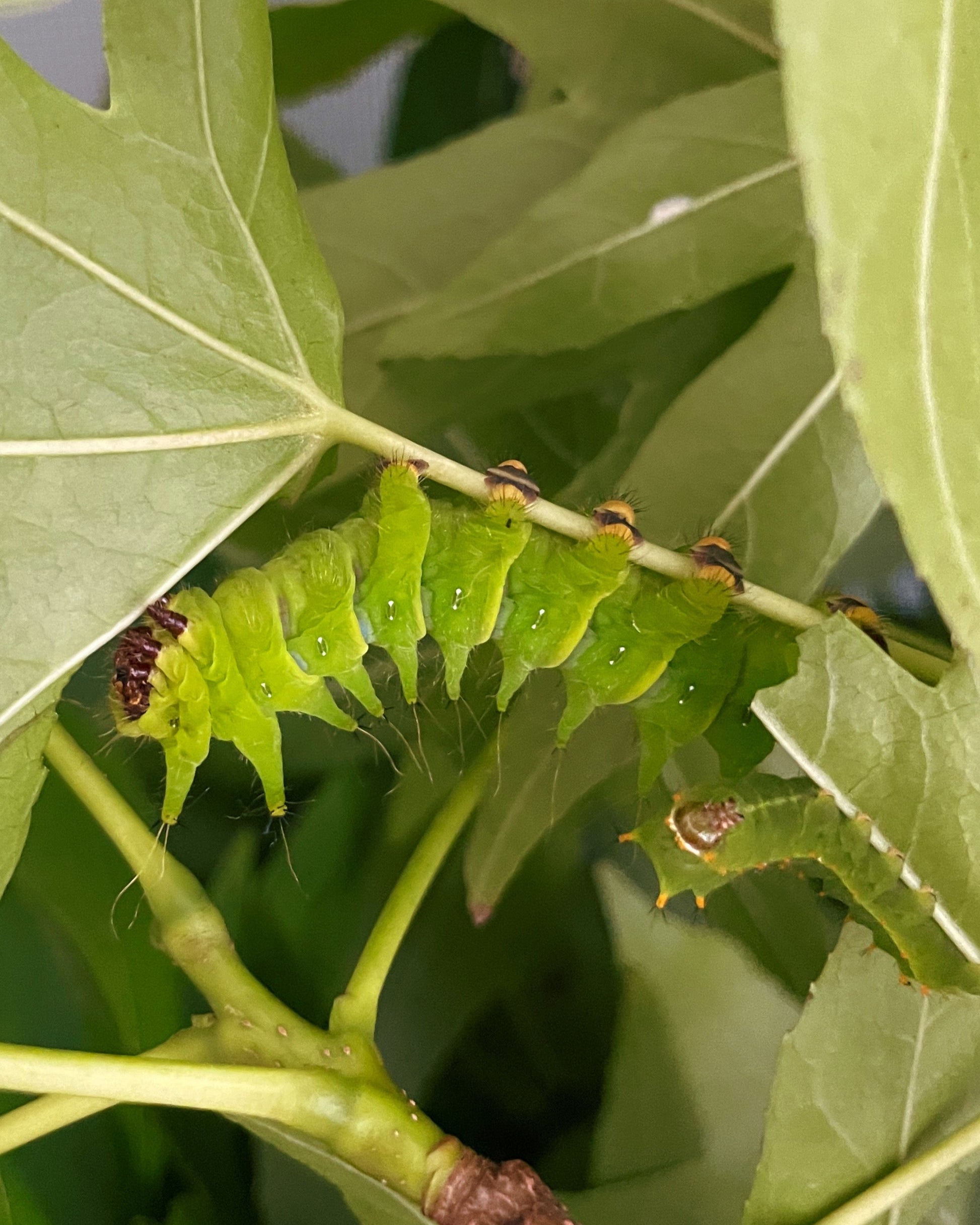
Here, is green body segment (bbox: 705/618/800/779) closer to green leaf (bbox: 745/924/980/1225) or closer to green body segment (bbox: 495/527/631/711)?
green body segment (bbox: 495/527/631/711)

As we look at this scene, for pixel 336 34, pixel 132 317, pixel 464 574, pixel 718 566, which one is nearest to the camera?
pixel 132 317

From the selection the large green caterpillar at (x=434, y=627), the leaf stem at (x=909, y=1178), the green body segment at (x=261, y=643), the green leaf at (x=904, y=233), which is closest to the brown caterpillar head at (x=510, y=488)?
the large green caterpillar at (x=434, y=627)

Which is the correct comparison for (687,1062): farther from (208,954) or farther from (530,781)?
(208,954)

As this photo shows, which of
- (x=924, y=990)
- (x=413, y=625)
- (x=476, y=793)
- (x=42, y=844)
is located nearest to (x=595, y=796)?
(x=476, y=793)

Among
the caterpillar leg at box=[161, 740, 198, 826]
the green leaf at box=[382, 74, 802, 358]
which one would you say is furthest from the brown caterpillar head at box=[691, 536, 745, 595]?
the caterpillar leg at box=[161, 740, 198, 826]

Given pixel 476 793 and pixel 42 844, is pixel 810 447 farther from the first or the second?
pixel 42 844

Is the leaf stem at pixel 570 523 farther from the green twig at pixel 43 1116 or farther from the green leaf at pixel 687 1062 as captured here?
the green twig at pixel 43 1116

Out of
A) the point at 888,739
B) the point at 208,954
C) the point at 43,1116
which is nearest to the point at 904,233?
the point at 888,739
